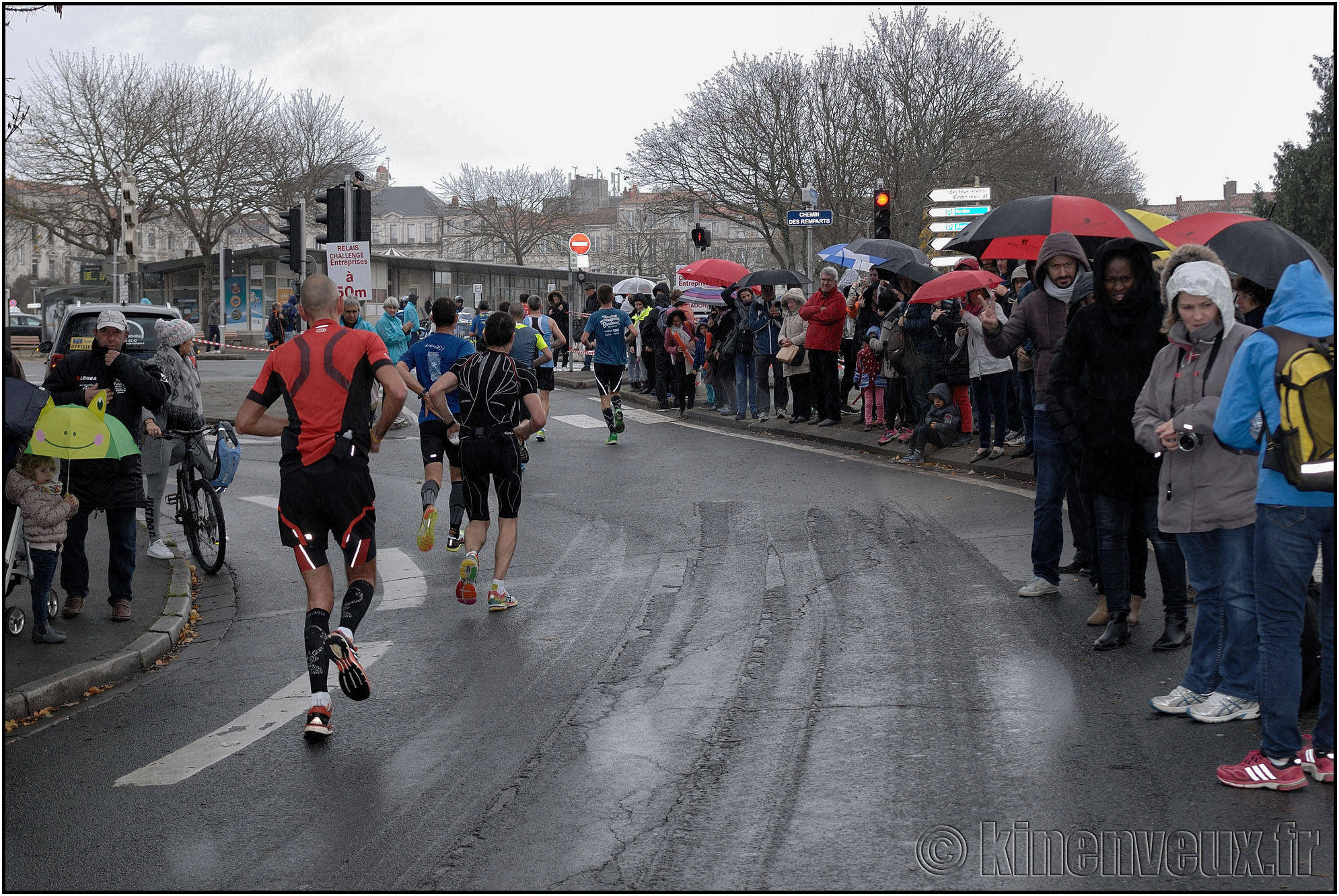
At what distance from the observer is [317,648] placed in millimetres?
6141

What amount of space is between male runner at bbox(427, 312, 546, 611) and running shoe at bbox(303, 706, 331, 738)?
2.53m

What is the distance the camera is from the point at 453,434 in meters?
9.20

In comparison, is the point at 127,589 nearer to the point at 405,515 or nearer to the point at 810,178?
the point at 405,515

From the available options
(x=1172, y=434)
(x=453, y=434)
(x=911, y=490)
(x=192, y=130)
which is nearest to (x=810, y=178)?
(x=192, y=130)

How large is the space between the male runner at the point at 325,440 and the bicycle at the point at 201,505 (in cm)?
405

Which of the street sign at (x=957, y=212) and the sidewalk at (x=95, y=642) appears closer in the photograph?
the sidewalk at (x=95, y=642)

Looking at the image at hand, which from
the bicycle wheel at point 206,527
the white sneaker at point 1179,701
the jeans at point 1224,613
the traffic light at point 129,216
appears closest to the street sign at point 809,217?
the traffic light at point 129,216

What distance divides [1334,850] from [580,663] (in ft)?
12.3

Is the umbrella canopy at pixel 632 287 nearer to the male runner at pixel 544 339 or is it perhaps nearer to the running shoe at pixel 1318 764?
the male runner at pixel 544 339

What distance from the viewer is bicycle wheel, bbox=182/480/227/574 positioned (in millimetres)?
10141

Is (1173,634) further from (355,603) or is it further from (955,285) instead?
(955,285)

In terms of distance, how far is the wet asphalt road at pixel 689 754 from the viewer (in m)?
4.31

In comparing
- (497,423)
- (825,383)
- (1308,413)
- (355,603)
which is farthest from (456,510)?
(825,383)

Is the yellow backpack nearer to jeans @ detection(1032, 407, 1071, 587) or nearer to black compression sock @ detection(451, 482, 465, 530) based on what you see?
jeans @ detection(1032, 407, 1071, 587)
